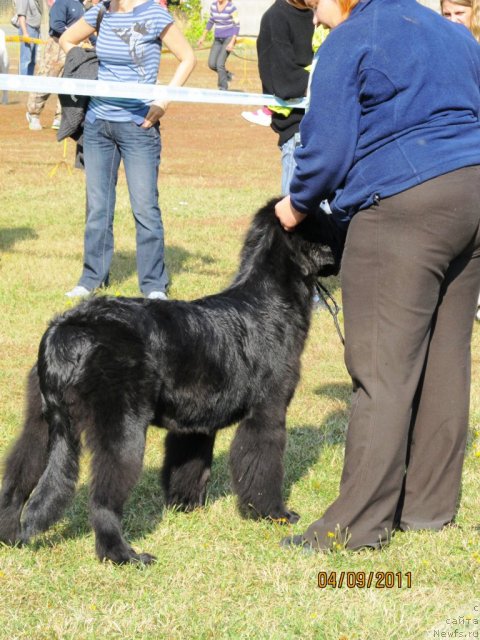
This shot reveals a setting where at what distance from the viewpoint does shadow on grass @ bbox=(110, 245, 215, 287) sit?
30.2 ft

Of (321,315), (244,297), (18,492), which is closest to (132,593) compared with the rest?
(18,492)

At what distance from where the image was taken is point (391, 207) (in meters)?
3.71

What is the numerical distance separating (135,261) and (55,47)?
8.85 m

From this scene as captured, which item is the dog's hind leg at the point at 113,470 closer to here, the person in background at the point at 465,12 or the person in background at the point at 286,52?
the person in background at the point at 465,12

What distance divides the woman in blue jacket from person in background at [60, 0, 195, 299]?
3.85 metres

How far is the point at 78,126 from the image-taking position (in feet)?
26.8

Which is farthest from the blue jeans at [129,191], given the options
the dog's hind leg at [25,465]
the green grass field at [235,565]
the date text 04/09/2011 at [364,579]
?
the date text 04/09/2011 at [364,579]

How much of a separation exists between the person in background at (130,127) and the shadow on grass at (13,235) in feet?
7.27

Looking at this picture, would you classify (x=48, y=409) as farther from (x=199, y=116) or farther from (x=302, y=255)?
(x=199, y=116)

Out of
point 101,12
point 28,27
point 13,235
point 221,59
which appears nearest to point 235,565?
point 101,12

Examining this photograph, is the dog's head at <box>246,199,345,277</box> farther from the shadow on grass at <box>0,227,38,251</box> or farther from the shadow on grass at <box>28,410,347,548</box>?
the shadow on grass at <box>0,227,38,251</box>

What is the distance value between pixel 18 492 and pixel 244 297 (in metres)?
1.36

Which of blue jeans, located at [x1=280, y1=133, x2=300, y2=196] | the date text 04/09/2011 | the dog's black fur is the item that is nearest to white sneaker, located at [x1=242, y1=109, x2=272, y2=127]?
blue jeans, located at [x1=280, y1=133, x2=300, y2=196]

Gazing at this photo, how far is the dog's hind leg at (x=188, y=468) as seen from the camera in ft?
15.3
